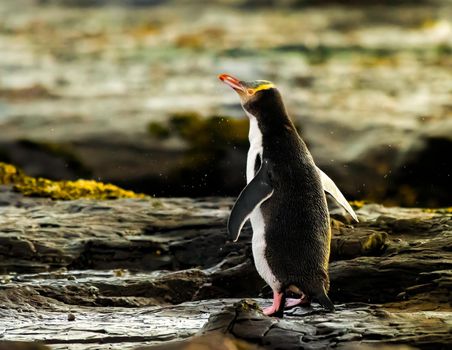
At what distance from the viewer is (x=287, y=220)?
7445mm

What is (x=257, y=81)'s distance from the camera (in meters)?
8.00

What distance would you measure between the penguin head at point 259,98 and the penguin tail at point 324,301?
1.43 meters

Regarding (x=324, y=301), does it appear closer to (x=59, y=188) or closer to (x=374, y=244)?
(x=374, y=244)

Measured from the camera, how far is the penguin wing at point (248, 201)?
7.48m

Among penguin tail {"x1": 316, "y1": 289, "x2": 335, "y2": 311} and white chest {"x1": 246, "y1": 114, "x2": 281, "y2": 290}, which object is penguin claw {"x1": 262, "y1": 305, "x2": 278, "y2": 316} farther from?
penguin tail {"x1": 316, "y1": 289, "x2": 335, "y2": 311}

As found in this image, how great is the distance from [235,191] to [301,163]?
7012 millimetres

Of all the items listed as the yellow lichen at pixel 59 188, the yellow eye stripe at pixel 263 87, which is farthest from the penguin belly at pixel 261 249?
the yellow lichen at pixel 59 188

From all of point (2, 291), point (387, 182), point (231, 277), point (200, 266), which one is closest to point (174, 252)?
point (200, 266)

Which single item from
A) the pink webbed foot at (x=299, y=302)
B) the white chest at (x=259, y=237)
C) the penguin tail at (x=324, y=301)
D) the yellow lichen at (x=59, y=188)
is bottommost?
the yellow lichen at (x=59, y=188)

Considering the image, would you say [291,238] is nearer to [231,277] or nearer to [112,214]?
[231,277]

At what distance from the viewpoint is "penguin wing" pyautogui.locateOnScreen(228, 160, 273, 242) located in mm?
7484

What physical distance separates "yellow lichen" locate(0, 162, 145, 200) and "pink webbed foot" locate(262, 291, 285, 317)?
5239 millimetres

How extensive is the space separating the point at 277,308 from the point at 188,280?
5.41 ft

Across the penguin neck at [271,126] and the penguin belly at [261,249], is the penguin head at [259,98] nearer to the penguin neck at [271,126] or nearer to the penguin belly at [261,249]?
the penguin neck at [271,126]
